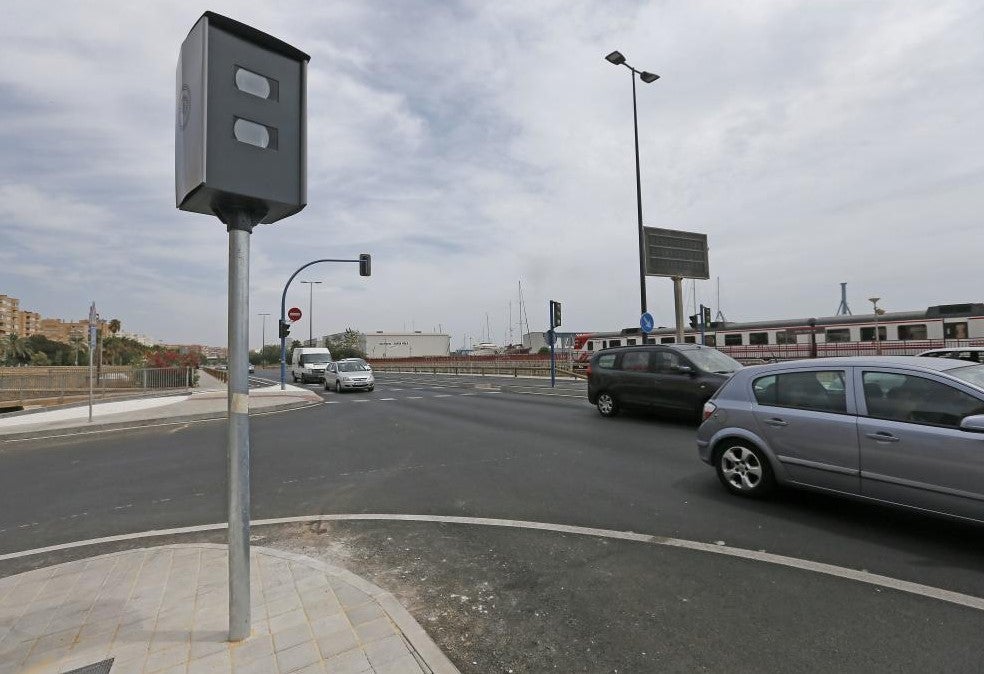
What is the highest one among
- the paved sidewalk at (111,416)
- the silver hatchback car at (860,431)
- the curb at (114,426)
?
the silver hatchback car at (860,431)

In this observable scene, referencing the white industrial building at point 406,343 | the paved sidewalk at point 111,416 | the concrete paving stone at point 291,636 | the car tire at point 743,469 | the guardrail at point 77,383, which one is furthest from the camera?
the white industrial building at point 406,343

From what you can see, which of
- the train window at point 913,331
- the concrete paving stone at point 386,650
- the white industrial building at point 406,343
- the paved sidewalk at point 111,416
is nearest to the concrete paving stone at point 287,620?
the concrete paving stone at point 386,650

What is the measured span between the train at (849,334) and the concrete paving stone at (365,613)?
63.2 ft

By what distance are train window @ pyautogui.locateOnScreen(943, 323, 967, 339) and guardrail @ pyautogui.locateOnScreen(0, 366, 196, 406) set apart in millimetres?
37286

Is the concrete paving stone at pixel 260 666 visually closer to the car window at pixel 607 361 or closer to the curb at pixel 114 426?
the curb at pixel 114 426

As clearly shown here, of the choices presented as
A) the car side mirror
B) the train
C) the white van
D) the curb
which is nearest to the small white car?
the white van

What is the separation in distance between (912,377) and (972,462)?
754mm

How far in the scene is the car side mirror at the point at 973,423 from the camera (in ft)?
11.4

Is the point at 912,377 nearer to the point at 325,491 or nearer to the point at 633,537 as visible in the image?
the point at 633,537

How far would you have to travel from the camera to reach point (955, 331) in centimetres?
2198

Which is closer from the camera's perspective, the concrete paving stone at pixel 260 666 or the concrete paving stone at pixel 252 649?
the concrete paving stone at pixel 260 666

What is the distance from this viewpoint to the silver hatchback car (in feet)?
12.0

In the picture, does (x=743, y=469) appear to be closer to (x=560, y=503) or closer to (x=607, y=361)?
(x=560, y=503)

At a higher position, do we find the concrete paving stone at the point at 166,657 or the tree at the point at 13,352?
the tree at the point at 13,352
